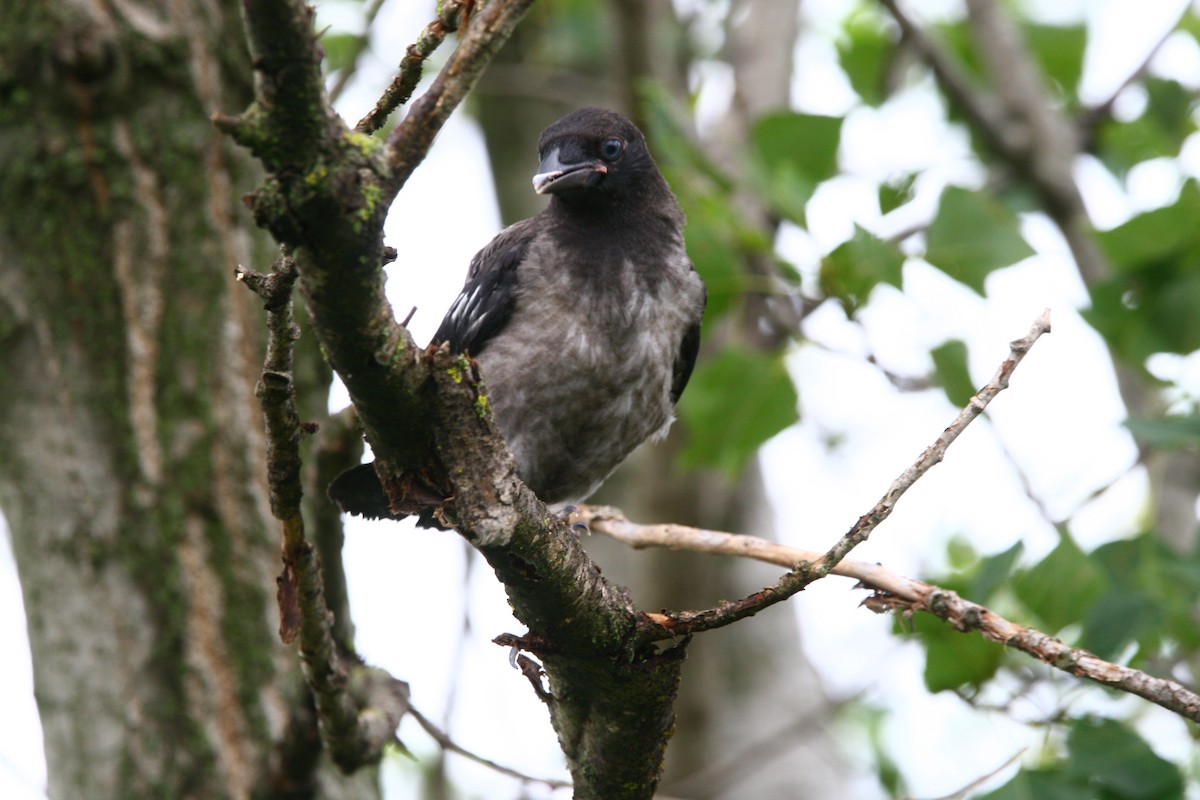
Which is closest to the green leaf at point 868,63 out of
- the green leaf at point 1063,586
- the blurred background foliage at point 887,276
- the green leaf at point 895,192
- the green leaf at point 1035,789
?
the blurred background foliage at point 887,276

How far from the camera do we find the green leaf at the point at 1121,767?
10.9ft

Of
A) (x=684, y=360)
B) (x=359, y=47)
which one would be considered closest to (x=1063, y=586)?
(x=684, y=360)

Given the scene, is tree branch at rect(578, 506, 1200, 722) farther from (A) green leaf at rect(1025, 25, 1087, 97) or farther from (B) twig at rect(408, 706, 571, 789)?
(A) green leaf at rect(1025, 25, 1087, 97)

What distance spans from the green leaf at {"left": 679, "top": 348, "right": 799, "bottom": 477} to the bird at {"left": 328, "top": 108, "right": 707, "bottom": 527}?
0.23 metres

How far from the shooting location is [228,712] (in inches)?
139

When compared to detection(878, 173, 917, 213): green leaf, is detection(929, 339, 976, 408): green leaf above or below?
below

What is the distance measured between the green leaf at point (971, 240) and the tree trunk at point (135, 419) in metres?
2.15

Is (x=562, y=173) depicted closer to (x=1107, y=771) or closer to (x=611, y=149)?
(x=611, y=149)

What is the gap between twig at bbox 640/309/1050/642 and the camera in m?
2.29

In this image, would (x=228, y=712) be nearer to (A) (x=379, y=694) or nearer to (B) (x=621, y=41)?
(A) (x=379, y=694)

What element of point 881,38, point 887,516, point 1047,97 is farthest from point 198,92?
point 881,38

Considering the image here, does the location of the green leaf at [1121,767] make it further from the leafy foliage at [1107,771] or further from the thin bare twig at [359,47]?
the thin bare twig at [359,47]

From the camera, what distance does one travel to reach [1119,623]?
11.1 ft

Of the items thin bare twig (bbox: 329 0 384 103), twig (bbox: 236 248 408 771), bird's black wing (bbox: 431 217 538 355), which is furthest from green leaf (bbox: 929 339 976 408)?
Result: thin bare twig (bbox: 329 0 384 103)
